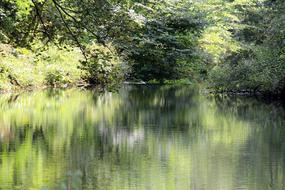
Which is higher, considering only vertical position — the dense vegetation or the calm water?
the dense vegetation

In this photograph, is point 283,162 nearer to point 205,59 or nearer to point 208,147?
point 208,147

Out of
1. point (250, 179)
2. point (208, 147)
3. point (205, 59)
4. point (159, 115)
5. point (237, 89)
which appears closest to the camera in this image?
point (250, 179)

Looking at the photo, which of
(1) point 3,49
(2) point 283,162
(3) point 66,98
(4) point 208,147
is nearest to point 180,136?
(4) point 208,147

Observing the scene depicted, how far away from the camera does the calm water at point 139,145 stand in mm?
9500

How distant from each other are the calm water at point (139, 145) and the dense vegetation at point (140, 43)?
1456mm

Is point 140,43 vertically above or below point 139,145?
above

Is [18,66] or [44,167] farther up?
[18,66]

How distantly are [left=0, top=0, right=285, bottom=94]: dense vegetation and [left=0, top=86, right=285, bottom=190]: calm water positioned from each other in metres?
1.46

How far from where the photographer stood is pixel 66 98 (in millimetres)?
23141

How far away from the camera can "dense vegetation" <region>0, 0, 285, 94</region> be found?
29.8 ft

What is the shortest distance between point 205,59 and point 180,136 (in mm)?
25833

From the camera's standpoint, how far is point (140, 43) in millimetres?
31891

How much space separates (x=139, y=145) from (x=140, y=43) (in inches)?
762

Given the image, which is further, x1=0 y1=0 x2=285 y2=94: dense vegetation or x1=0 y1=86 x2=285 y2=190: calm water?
x1=0 y1=86 x2=285 y2=190: calm water
